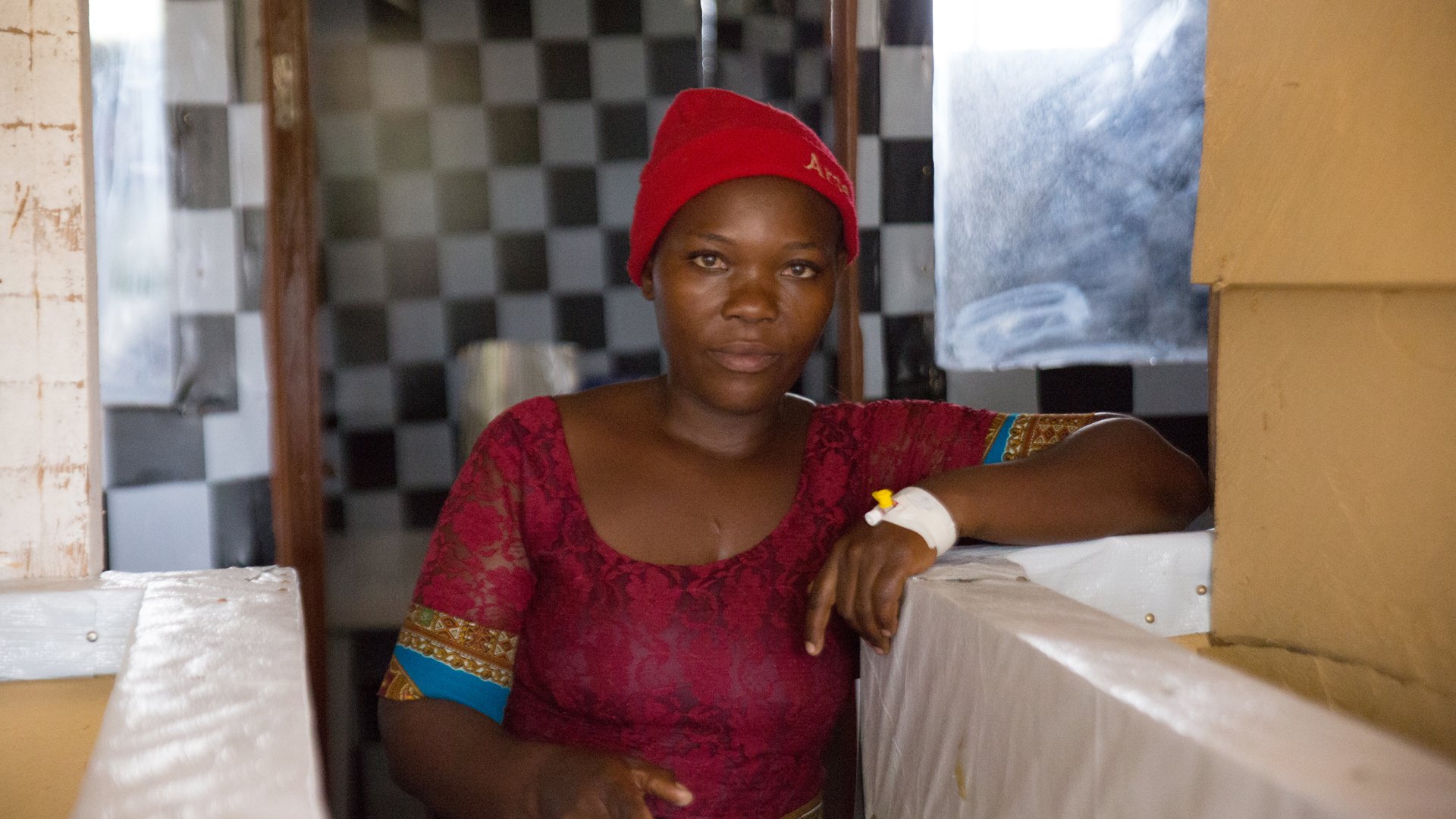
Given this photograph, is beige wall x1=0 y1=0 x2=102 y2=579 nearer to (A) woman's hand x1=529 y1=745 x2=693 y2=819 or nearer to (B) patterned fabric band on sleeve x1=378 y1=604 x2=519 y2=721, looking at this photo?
(B) patterned fabric band on sleeve x1=378 y1=604 x2=519 y2=721

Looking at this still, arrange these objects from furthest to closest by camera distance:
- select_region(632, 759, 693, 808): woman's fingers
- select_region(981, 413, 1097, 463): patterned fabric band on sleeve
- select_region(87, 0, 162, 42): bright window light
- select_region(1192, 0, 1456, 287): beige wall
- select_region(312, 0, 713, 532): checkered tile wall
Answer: select_region(312, 0, 713, 532): checkered tile wall → select_region(87, 0, 162, 42): bright window light → select_region(981, 413, 1097, 463): patterned fabric band on sleeve → select_region(632, 759, 693, 808): woman's fingers → select_region(1192, 0, 1456, 287): beige wall

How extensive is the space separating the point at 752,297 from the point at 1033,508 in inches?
17.4

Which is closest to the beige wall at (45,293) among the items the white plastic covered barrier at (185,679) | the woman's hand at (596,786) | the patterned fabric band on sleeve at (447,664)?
the white plastic covered barrier at (185,679)

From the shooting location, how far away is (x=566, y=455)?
5.05ft

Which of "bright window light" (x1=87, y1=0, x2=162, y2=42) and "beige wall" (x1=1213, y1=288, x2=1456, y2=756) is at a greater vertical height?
"bright window light" (x1=87, y1=0, x2=162, y2=42)

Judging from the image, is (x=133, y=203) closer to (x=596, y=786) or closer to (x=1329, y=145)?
(x=596, y=786)

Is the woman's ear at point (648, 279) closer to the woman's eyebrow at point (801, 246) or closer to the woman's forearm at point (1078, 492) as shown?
the woman's eyebrow at point (801, 246)

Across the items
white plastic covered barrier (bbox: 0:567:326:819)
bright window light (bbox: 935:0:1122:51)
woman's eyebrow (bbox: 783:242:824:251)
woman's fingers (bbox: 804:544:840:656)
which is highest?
bright window light (bbox: 935:0:1122:51)

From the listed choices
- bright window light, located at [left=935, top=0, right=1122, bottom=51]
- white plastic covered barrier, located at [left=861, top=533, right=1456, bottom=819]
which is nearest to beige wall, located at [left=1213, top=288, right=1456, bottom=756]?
white plastic covered barrier, located at [left=861, top=533, right=1456, bottom=819]

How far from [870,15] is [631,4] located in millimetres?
823

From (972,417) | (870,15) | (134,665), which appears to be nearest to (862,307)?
(870,15)

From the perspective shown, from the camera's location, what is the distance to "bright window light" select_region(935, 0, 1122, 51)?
234 centimetres

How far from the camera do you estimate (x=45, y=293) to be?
1.28 meters

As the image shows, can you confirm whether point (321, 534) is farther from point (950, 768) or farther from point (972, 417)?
point (950, 768)
